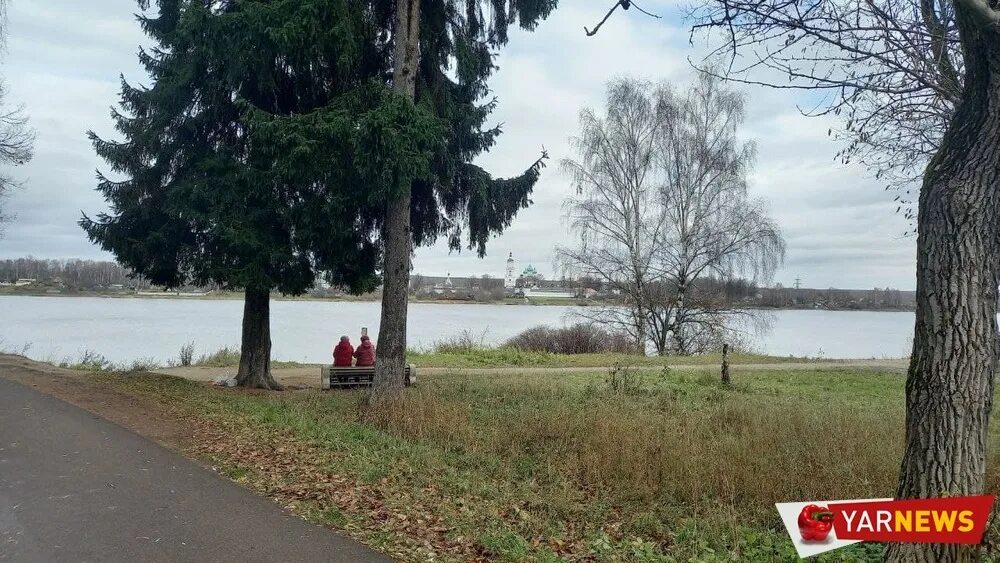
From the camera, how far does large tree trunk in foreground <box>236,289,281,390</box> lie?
1412cm

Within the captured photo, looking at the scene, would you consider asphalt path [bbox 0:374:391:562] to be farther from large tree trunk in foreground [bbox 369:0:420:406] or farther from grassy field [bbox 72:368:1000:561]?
large tree trunk in foreground [bbox 369:0:420:406]

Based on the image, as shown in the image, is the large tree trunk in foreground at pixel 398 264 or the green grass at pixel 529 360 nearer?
the large tree trunk in foreground at pixel 398 264

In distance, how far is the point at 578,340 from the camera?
29297mm

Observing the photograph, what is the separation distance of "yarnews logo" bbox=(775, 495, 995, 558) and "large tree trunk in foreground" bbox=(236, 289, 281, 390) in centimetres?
1267

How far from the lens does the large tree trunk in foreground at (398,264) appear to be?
11.0 meters

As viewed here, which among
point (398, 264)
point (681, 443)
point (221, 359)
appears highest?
point (398, 264)

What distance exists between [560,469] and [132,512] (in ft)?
13.6

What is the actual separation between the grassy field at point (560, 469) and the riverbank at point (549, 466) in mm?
22

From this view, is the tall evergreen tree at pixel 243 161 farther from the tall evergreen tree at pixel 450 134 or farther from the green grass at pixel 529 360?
the green grass at pixel 529 360

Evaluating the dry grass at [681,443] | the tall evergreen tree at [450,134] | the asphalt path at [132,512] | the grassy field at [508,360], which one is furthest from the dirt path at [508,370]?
the asphalt path at [132,512]

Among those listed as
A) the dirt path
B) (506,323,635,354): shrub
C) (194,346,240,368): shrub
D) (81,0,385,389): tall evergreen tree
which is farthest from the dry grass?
(506,323,635,354): shrub

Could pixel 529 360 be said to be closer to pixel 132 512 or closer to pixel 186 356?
pixel 186 356

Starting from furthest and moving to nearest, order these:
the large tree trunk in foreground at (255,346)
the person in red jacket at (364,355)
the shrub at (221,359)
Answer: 1. the shrub at (221,359)
2. the person in red jacket at (364,355)
3. the large tree trunk in foreground at (255,346)

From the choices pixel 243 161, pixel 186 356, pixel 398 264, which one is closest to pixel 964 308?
pixel 398 264
